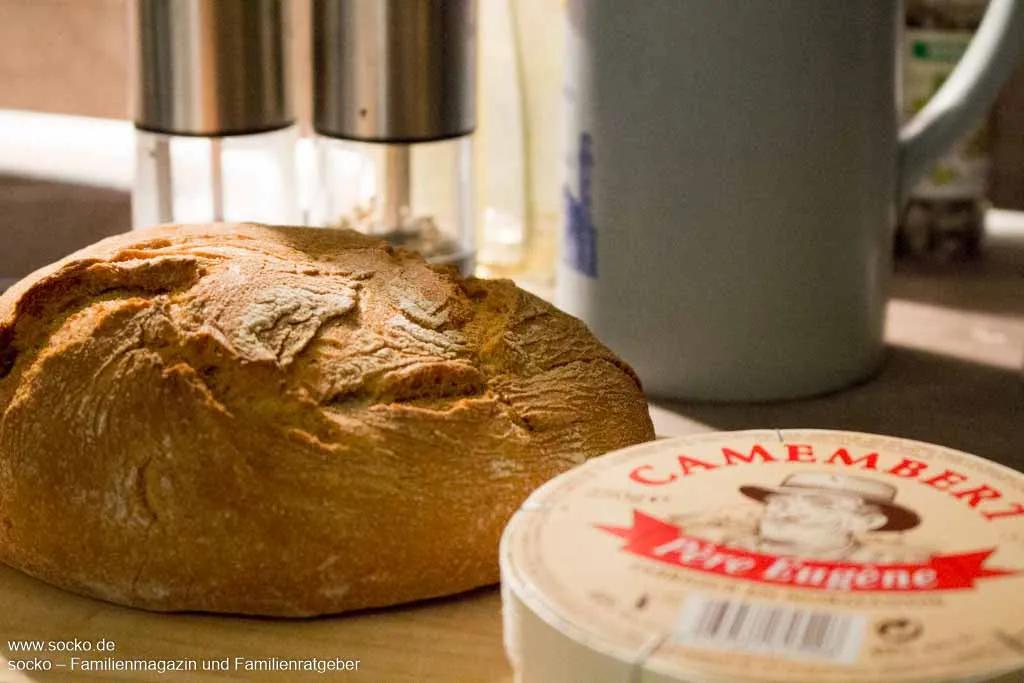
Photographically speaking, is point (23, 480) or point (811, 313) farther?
point (811, 313)

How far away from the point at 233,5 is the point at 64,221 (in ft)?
1.44

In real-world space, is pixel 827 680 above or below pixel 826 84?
below

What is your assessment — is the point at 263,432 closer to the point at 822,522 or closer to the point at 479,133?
Result: the point at 822,522

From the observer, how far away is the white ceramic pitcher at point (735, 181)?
32.4 inches

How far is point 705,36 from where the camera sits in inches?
32.1

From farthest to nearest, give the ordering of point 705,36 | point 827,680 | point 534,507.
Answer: point 705,36 < point 534,507 < point 827,680

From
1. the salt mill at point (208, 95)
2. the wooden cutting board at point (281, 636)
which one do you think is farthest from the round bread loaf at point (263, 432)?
the salt mill at point (208, 95)

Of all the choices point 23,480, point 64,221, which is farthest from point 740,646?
point 64,221

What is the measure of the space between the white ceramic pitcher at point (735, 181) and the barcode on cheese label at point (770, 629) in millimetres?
404

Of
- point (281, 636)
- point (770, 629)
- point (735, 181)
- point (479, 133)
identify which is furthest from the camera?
point (479, 133)

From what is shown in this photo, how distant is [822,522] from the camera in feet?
1.72

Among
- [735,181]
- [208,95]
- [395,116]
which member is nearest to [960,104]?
[735,181]

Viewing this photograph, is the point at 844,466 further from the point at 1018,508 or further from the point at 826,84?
the point at 826,84

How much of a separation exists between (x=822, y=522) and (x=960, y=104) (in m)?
0.47
